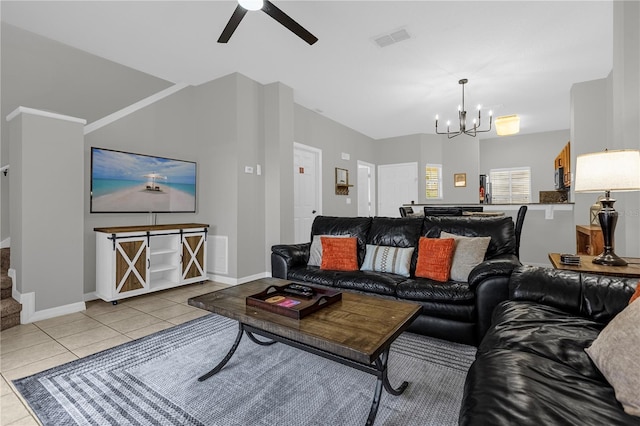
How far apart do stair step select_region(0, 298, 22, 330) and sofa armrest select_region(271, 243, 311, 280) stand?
227 cm

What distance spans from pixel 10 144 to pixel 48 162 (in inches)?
19.4

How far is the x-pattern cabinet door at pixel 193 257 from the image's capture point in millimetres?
3965

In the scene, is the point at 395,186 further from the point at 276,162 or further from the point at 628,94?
the point at 628,94

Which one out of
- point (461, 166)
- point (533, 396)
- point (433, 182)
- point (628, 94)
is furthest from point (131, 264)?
point (461, 166)

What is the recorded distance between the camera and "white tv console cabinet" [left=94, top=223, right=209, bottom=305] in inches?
131

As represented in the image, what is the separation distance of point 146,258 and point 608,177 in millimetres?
4252

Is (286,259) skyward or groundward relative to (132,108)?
groundward

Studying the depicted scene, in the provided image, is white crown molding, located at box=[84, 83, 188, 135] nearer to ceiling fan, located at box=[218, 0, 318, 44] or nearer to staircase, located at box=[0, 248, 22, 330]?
staircase, located at box=[0, 248, 22, 330]

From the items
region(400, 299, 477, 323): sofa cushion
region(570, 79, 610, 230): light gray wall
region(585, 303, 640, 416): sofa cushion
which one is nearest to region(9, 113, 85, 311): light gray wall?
region(400, 299, 477, 323): sofa cushion

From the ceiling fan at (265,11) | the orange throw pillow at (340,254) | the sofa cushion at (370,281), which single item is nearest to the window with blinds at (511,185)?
the orange throw pillow at (340,254)

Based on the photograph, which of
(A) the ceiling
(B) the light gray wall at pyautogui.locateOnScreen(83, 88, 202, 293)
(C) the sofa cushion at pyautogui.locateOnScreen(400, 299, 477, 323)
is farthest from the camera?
(B) the light gray wall at pyautogui.locateOnScreen(83, 88, 202, 293)

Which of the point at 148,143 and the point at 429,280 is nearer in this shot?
the point at 429,280

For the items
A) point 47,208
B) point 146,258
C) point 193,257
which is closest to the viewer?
point 47,208

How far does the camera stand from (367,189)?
7918 millimetres
